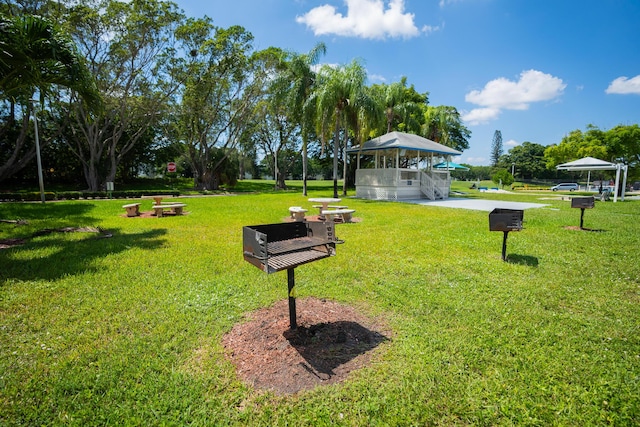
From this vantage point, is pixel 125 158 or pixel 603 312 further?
pixel 125 158

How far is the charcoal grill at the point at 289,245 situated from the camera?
2678mm

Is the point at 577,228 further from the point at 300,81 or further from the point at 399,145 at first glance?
the point at 300,81

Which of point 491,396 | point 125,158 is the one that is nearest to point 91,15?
point 125,158

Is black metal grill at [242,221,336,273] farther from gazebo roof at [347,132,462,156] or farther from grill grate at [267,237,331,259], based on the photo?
gazebo roof at [347,132,462,156]

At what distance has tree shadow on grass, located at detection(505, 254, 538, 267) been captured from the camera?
19.0 ft

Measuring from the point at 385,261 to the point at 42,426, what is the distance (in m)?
4.98

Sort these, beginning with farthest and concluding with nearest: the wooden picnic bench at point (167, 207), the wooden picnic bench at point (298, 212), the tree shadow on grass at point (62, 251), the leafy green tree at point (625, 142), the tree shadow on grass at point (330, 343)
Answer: the leafy green tree at point (625, 142), the wooden picnic bench at point (167, 207), the wooden picnic bench at point (298, 212), the tree shadow on grass at point (62, 251), the tree shadow on grass at point (330, 343)

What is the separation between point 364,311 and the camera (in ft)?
12.5

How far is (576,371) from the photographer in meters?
2.65

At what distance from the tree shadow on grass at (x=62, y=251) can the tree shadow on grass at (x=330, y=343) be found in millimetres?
4379

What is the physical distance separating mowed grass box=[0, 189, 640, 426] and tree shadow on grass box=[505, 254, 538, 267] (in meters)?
0.06

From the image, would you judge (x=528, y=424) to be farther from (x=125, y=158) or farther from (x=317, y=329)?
(x=125, y=158)

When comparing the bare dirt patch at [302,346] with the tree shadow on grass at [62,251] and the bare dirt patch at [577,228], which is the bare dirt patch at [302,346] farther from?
the bare dirt patch at [577,228]

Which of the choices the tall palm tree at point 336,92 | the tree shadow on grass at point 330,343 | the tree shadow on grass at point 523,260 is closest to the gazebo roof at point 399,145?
the tall palm tree at point 336,92
